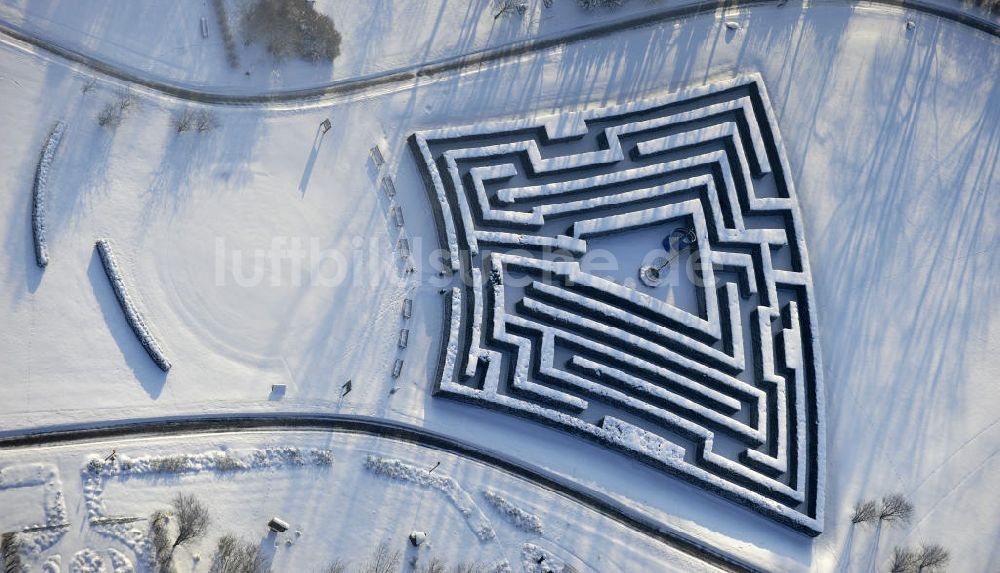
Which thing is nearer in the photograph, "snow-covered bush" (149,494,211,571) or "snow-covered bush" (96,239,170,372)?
"snow-covered bush" (149,494,211,571)

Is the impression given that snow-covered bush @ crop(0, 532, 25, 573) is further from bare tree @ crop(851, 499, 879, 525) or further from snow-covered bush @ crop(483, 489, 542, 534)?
bare tree @ crop(851, 499, 879, 525)

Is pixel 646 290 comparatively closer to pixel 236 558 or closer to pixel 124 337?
pixel 236 558

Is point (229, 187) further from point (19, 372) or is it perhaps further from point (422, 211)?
point (19, 372)

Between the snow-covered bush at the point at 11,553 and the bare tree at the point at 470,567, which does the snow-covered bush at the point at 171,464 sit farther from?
the bare tree at the point at 470,567

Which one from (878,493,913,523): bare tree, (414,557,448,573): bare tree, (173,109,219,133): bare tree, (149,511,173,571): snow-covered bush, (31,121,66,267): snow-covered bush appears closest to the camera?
(149,511,173,571): snow-covered bush

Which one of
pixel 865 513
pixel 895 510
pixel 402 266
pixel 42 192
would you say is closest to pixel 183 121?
pixel 42 192

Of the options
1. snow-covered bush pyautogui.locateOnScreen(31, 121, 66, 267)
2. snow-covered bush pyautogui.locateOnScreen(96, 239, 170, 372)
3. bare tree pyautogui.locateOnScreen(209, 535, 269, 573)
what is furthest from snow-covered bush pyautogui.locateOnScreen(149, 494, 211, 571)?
snow-covered bush pyautogui.locateOnScreen(31, 121, 66, 267)

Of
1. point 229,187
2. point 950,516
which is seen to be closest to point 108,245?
point 229,187
